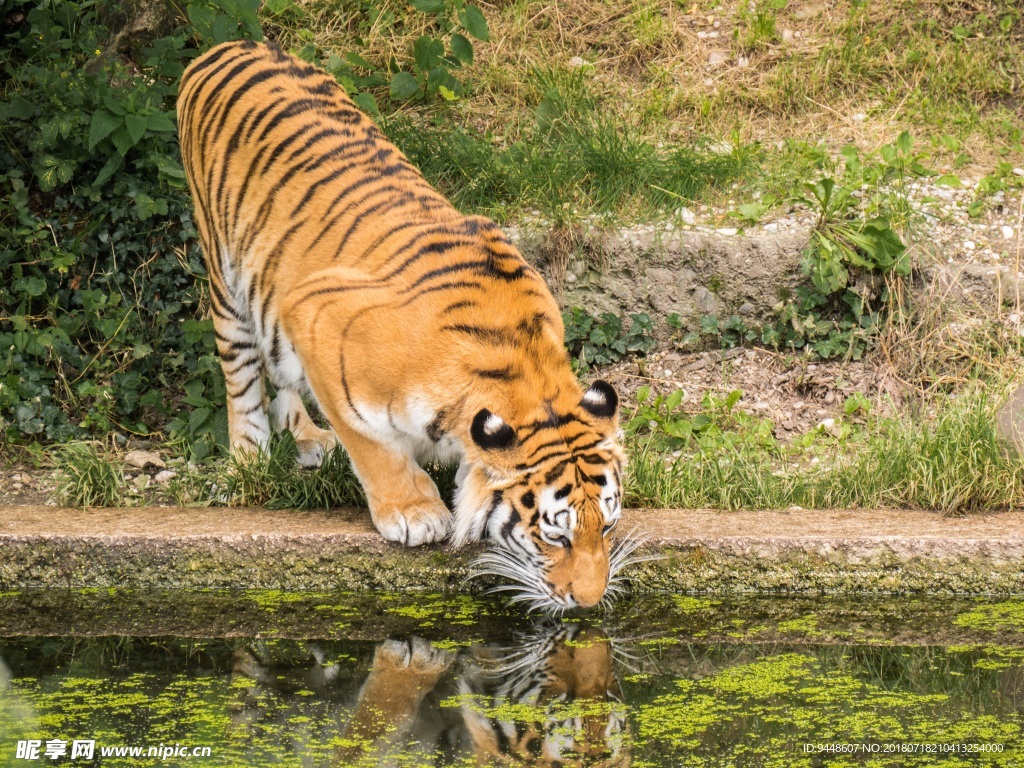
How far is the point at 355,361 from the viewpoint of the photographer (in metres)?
4.00

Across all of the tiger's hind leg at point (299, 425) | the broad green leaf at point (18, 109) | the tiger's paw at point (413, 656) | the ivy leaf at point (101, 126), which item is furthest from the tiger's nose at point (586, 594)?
the broad green leaf at point (18, 109)

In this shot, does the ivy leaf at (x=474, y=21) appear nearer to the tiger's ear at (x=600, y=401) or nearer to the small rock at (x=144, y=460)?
the small rock at (x=144, y=460)

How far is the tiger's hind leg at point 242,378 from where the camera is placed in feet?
16.6

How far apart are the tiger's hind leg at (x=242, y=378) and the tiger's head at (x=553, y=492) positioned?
5.14 ft

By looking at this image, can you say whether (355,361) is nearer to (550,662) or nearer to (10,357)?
(550,662)

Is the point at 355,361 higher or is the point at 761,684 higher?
the point at 355,361

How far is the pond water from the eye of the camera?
312 cm

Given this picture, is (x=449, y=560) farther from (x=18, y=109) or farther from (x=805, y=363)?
(x=18, y=109)

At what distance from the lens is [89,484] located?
4711 millimetres

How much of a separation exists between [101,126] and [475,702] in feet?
11.3

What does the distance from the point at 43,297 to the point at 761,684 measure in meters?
4.01

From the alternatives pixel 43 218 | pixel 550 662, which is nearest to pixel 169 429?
pixel 43 218

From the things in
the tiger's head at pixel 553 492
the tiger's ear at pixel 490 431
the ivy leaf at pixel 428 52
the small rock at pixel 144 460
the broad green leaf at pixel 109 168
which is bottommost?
the small rock at pixel 144 460

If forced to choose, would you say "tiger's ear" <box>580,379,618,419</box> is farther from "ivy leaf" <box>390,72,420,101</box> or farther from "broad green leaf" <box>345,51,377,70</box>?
"broad green leaf" <box>345,51,377,70</box>
